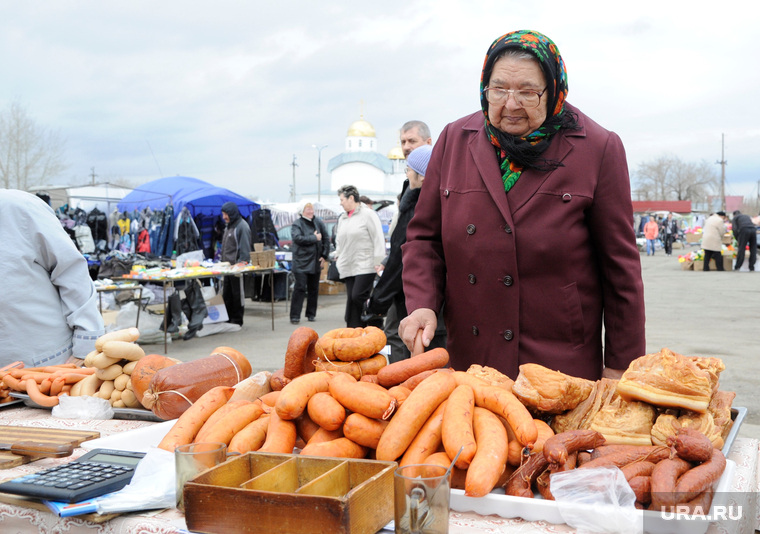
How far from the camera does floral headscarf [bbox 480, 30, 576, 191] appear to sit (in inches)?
88.9

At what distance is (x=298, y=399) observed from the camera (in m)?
1.77

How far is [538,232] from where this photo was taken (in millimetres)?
2379

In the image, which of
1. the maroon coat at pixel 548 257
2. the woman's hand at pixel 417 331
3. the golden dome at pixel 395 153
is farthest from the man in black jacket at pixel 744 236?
the golden dome at pixel 395 153

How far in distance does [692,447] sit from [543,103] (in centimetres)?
134

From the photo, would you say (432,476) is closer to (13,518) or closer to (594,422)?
(594,422)

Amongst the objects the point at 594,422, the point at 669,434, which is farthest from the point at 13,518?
the point at 669,434

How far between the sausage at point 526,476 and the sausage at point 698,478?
299 millimetres

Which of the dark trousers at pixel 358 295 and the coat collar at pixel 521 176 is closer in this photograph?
the coat collar at pixel 521 176

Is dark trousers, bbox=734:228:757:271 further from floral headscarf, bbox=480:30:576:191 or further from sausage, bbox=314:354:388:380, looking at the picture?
sausage, bbox=314:354:388:380

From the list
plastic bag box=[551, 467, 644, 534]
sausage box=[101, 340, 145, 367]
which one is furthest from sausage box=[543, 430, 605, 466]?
sausage box=[101, 340, 145, 367]

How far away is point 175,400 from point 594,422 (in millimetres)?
1490

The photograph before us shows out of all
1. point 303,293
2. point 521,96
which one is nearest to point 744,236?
point 303,293

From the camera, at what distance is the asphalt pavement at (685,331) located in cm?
A: 731

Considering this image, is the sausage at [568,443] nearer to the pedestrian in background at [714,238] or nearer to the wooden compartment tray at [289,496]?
the wooden compartment tray at [289,496]
